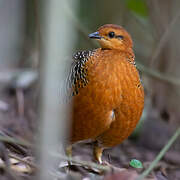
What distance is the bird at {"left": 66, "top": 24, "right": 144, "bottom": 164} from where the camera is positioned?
309 centimetres

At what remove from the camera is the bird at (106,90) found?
10.1 ft

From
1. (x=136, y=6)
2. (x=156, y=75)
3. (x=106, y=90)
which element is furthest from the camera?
(x=136, y=6)

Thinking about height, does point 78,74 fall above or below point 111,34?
below

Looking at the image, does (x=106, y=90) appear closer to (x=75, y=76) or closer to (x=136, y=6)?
(x=75, y=76)

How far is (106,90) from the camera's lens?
3.06 metres

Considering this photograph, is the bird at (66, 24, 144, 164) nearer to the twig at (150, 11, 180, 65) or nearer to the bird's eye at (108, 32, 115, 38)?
the bird's eye at (108, 32, 115, 38)

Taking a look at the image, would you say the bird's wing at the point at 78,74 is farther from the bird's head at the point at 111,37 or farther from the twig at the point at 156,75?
the twig at the point at 156,75

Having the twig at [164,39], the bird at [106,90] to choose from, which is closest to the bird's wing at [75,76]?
the bird at [106,90]

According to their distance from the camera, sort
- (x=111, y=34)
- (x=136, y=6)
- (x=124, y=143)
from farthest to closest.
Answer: (x=124, y=143) < (x=136, y=6) < (x=111, y=34)

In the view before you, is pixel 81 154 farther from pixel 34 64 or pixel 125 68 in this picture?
pixel 34 64

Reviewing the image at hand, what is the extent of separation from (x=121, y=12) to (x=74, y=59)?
3.34 meters

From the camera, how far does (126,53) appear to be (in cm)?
329

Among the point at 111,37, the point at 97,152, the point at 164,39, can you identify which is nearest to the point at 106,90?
the point at 111,37

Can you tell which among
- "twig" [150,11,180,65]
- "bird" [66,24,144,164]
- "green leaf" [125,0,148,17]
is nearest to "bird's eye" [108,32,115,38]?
"bird" [66,24,144,164]
